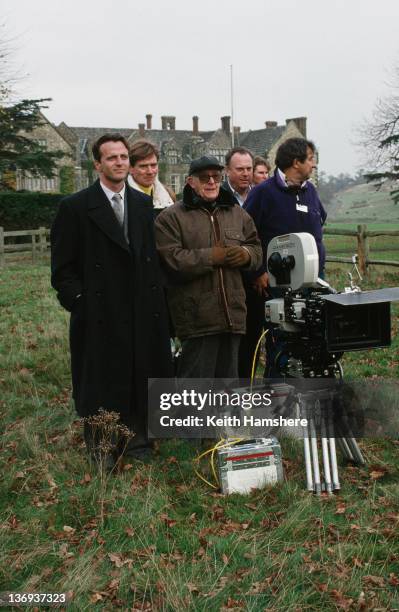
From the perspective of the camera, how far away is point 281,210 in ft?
18.0

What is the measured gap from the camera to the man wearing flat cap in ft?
Answer: 16.0

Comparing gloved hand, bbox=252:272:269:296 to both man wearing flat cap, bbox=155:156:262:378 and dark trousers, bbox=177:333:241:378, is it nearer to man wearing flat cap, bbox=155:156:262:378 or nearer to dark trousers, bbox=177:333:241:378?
man wearing flat cap, bbox=155:156:262:378

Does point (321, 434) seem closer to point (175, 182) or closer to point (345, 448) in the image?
point (345, 448)

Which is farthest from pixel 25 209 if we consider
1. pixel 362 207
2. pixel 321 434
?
pixel 362 207

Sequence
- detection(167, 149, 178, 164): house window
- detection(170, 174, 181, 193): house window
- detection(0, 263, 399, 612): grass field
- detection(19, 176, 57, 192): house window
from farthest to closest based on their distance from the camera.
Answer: detection(170, 174, 181, 193): house window < detection(167, 149, 178, 164): house window < detection(19, 176, 57, 192): house window < detection(0, 263, 399, 612): grass field

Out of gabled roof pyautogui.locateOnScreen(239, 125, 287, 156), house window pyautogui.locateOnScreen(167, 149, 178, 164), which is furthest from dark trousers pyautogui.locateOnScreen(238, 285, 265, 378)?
house window pyautogui.locateOnScreen(167, 149, 178, 164)

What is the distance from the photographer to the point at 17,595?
325cm

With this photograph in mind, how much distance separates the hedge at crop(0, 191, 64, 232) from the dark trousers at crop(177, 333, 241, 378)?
2594 cm

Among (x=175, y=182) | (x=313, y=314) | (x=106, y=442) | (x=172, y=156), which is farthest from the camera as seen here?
(x=175, y=182)

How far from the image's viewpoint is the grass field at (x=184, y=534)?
3.34 meters

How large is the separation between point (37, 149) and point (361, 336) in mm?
29504

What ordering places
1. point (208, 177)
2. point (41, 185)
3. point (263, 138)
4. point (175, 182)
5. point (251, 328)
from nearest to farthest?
point (208, 177) → point (251, 328) → point (41, 185) → point (263, 138) → point (175, 182)

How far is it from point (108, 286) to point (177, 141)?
6217cm

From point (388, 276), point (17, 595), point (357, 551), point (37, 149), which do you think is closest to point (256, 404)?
point (357, 551)
